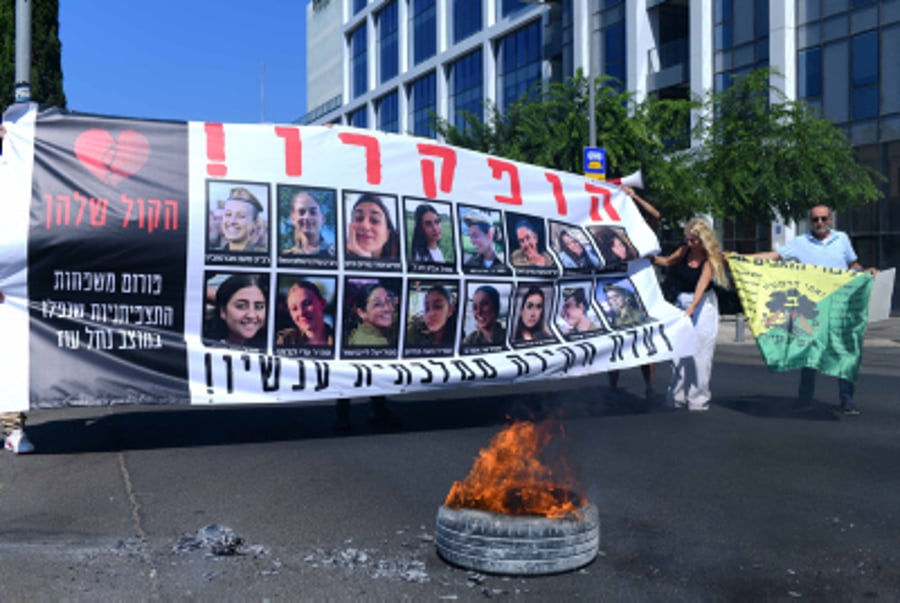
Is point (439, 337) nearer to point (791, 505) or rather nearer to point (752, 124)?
point (791, 505)

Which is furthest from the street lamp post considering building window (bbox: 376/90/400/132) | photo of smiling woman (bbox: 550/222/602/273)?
building window (bbox: 376/90/400/132)

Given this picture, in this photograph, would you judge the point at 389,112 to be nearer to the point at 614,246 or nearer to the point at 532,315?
the point at 614,246

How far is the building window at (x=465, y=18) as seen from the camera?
48.2 m

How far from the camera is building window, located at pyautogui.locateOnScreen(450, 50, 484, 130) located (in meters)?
48.4

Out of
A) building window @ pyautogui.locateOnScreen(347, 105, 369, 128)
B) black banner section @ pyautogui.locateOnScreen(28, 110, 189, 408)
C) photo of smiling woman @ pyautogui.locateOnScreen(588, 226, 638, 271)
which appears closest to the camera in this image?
black banner section @ pyautogui.locateOnScreen(28, 110, 189, 408)

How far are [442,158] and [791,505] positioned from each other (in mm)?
3891

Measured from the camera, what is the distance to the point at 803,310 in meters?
8.53

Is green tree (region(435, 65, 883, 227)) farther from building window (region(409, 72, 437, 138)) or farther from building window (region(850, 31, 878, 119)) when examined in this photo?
building window (region(409, 72, 437, 138))

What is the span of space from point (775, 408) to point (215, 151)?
18.0 ft

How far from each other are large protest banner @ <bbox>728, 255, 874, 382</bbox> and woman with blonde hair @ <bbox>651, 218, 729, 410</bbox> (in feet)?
0.82

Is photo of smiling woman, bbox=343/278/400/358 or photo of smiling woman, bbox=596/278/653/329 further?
photo of smiling woman, bbox=596/278/653/329

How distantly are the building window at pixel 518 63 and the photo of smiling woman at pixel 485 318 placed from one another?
3590 cm

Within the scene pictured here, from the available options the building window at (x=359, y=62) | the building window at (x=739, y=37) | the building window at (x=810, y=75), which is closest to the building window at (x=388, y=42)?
the building window at (x=359, y=62)

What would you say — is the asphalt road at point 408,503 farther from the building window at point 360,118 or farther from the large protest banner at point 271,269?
the building window at point 360,118
